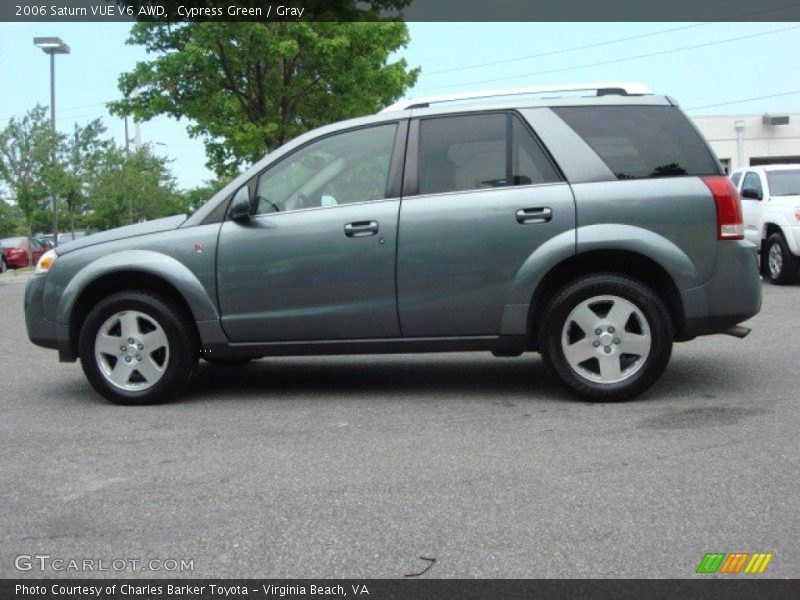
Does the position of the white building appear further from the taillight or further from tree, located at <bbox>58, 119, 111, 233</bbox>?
the taillight

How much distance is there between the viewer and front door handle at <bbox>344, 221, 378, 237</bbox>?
237 inches

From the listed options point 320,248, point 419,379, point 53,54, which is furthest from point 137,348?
point 53,54

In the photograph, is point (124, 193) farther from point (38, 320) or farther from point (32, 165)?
point (38, 320)

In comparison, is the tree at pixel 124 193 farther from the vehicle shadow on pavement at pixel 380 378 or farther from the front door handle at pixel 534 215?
the front door handle at pixel 534 215

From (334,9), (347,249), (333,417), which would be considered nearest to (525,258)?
(347,249)

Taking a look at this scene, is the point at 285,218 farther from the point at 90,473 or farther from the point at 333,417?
the point at 90,473

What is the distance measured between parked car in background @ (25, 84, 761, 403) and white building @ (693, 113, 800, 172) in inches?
1537

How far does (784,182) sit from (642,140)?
9.74 m

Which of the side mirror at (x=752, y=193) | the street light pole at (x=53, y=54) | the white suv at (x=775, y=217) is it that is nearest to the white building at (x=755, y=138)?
the street light pole at (x=53, y=54)

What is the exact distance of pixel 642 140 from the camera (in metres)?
5.96

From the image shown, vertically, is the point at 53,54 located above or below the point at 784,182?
above

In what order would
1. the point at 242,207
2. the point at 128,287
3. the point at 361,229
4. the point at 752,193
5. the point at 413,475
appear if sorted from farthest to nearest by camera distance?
the point at 752,193
the point at 128,287
the point at 242,207
the point at 361,229
the point at 413,475
